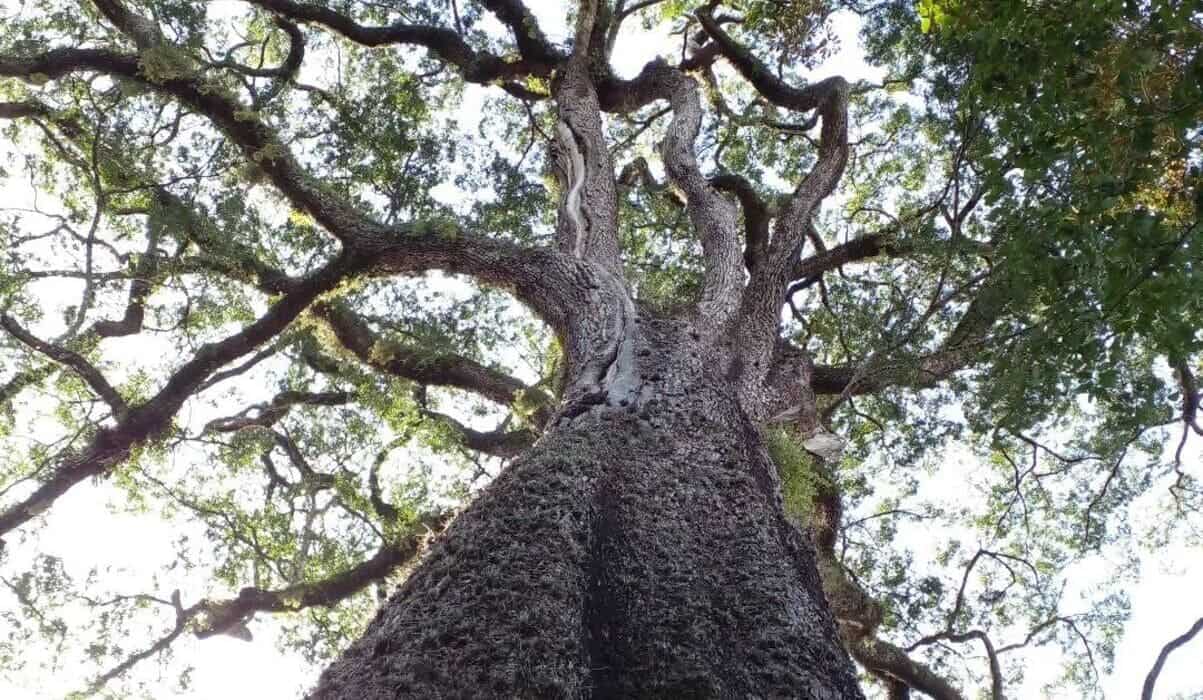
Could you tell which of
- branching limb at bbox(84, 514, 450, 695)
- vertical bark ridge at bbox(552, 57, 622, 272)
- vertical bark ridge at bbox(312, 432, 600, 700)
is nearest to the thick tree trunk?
vertical bark ridge at bbox(312, 432, 600, 700)

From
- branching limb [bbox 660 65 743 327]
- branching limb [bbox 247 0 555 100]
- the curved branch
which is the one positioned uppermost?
branching limb [bbox 247 0 555 100]

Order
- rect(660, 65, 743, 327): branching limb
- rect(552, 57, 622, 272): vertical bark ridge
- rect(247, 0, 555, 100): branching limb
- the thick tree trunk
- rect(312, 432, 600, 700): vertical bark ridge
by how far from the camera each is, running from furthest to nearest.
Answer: rect(247, 0, 555, 100): branching limb → rect(552, 57, 622, 272): vertical bark ridge → rect(660, 65, 743, 327): branching limb → the thick tree trunk → rect(312, 432, 600, 700): vertical bark ridge

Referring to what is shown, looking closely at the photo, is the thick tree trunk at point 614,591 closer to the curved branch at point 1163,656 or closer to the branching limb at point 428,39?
the curved branch at point 1163,656

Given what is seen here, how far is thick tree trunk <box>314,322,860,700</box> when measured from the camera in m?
2.42

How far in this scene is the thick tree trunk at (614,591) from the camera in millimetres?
2424

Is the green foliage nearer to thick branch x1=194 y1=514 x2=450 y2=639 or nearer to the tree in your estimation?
the tree

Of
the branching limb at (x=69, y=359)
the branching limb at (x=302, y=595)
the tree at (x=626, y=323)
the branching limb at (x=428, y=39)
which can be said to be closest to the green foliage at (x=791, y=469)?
the tree at (x=626, y=323)

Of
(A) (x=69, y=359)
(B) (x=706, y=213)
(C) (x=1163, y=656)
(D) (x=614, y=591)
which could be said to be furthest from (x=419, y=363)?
(C) (x=1163, y=656)

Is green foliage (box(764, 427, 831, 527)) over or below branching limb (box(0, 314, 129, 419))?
below

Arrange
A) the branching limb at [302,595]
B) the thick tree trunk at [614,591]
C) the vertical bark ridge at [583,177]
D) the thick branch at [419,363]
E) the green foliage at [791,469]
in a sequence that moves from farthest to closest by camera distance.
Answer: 1. the branching limb at [302,595]
2. the thick branch at [419,363]
3. the vertical bark ridge at [583,177]
4. the green foliage at [791,469]
5. the thick tree trunk at [614,591]

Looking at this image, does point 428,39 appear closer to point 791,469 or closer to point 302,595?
point 302,595

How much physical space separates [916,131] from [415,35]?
643cm

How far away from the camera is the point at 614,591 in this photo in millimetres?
2906

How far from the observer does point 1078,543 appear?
9703 mm
